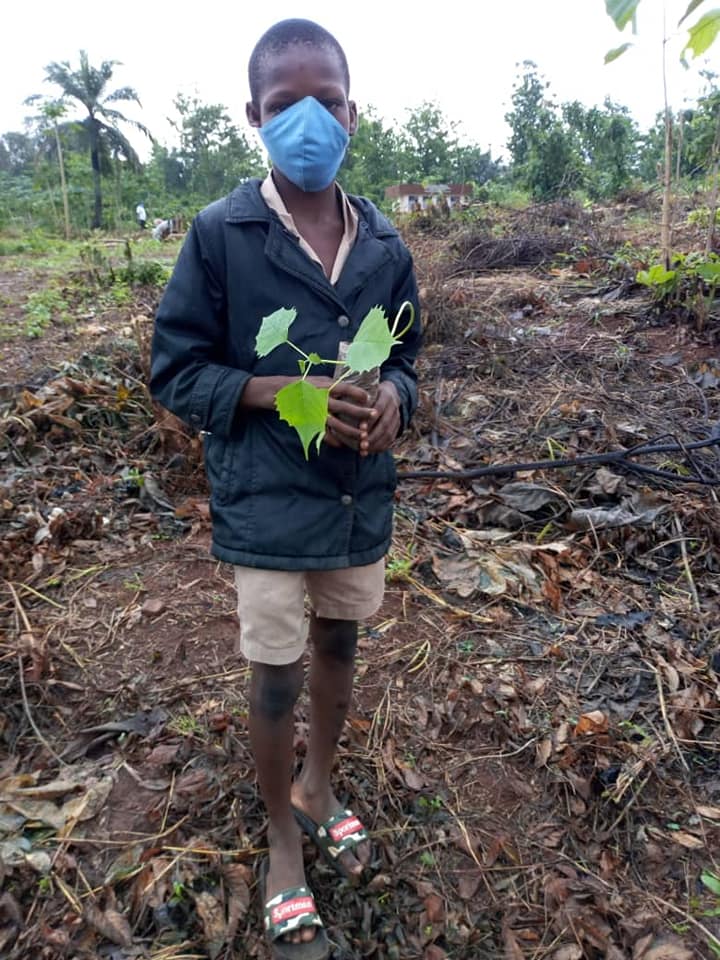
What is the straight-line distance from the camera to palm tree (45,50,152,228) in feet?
98.1

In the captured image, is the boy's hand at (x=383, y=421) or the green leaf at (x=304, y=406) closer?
the green leaf at (x=304, y=406)

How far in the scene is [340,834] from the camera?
1.75 m

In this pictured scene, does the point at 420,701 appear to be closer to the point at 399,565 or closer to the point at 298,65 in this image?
the point at 399,565

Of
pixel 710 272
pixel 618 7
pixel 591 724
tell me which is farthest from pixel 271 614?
pixel 710 272

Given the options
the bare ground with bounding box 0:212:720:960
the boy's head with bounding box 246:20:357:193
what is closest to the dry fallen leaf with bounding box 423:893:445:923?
the bare ground with bounding box 0:212:720:960

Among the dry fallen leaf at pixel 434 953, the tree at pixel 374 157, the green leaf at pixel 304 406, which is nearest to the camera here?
the green leaf at pixel 304 406

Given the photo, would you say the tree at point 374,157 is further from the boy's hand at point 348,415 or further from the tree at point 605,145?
the boy's hand at point 348,415

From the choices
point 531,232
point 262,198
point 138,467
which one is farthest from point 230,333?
point 531,232

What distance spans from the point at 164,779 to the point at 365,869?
0.60m

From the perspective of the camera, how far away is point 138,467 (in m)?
3.37

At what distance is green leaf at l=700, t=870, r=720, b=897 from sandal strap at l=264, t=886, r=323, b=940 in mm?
961

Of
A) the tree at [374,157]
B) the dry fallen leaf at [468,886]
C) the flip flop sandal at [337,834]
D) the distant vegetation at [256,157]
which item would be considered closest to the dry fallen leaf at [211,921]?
the flip flop sandal at [337,834]

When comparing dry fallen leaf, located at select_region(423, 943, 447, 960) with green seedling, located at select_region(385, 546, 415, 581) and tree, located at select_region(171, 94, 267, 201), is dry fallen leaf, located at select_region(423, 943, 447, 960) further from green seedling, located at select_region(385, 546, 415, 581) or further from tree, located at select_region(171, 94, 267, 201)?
tree, located at select_region(171, 94, 267, 201)

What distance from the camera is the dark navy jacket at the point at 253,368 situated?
1.37 m
